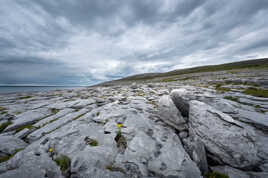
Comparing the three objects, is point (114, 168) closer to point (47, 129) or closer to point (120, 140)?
point (120, 140)

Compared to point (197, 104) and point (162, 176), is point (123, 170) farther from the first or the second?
point (197, 104)

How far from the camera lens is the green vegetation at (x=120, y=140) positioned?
12.3 ft

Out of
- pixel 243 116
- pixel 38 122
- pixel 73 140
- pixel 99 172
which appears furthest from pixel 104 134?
pixel 243 116

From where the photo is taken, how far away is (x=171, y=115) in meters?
5.05

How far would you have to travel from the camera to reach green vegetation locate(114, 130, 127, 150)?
3749 mm

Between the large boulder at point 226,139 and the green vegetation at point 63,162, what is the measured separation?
503cm

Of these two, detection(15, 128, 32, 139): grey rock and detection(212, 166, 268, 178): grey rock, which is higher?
detection(15, 128, 32, 139): grey rock

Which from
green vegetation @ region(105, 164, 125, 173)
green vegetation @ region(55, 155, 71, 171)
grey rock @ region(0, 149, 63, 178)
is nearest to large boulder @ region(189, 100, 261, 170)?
green vegetation @ region(105, 164, 125, 173)

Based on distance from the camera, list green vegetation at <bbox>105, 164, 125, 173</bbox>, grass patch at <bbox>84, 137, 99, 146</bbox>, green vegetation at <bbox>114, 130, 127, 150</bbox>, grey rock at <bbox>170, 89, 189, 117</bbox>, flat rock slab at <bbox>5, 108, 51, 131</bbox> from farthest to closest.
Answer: grey rock at <bbox>170, 89, 189, 117</bbox>, flat rock slab at <bbox>5, 108, 51, 131</bbox>, grass patch at <bbox>84, 137, 99, 146</bbox>, green vegetation at <bbox>114, 130, 127, 150</bbox>, green vegetation at <bbox>105, 164, 125, 173</bbox>

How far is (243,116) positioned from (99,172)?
7465 millimetres

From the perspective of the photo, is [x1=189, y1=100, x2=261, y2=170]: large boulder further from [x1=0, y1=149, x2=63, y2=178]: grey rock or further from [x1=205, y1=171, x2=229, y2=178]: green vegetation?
[x1=0, y1=149, x2=63, y2=178]: grey rock

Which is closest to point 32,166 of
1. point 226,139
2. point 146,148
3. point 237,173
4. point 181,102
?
point 146,148

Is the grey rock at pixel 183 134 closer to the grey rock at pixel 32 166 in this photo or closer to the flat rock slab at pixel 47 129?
the grey rock at pixel 32 166

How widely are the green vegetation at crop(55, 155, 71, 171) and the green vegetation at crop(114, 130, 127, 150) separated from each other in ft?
5.62
